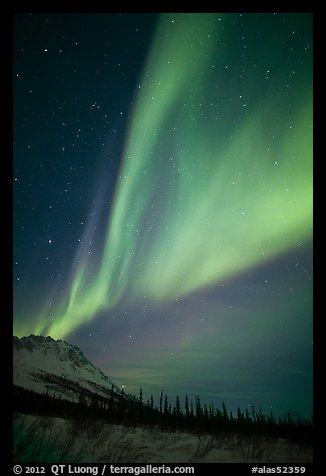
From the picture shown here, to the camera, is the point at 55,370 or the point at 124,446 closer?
the point at 124,446

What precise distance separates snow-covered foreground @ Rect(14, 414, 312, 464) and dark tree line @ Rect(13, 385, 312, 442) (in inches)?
2.1

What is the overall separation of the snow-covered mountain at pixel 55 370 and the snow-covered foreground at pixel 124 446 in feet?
0.63

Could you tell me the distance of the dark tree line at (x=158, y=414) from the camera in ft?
9.04

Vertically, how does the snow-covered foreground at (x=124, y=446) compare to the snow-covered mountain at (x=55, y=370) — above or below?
below

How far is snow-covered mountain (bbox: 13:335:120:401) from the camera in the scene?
2672mm

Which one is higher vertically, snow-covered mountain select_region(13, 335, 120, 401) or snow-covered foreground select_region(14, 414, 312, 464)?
snow-covered mountain select_region(13, 335, 120, 401)

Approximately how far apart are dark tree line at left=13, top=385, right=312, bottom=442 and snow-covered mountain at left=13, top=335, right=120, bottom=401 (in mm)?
41

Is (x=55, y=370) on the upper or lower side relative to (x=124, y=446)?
upper

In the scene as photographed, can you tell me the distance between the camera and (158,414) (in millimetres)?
2838

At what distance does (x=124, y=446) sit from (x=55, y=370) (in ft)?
2.34
